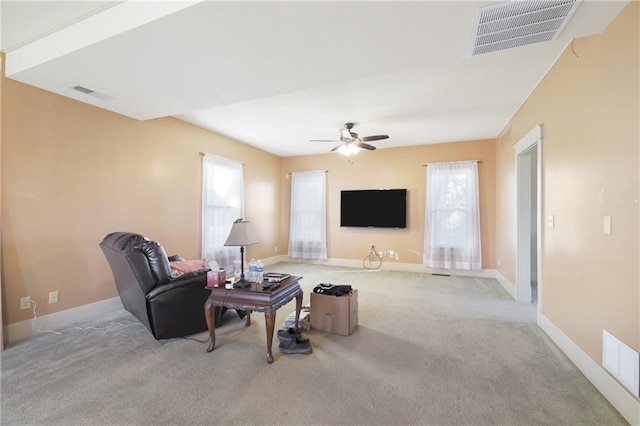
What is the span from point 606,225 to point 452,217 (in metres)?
3.72

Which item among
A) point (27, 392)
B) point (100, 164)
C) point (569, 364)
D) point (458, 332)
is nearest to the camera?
point (27, 392)

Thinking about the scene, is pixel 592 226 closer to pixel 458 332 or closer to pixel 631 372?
pixel 631 372

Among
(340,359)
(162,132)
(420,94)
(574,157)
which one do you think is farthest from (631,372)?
(162,132)

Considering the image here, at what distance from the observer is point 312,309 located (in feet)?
9.70

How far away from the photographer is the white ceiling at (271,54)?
5.94 ft

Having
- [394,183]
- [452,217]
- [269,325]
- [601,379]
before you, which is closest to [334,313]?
[269,325]

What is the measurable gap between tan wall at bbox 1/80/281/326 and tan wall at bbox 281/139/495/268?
10.1 feet

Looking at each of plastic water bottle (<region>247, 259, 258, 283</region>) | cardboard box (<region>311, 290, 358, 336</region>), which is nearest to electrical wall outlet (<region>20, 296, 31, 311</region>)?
plastic water bottle (<region>247, 259, 258, 283</region>)

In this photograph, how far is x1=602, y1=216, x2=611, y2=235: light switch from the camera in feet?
6.20

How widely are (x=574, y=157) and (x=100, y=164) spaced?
492cm

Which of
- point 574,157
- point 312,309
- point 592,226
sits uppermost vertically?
point 574,157

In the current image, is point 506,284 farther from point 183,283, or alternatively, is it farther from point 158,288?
point 158,288

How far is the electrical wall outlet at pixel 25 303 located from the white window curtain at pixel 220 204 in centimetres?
215

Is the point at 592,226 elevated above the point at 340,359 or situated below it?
above
